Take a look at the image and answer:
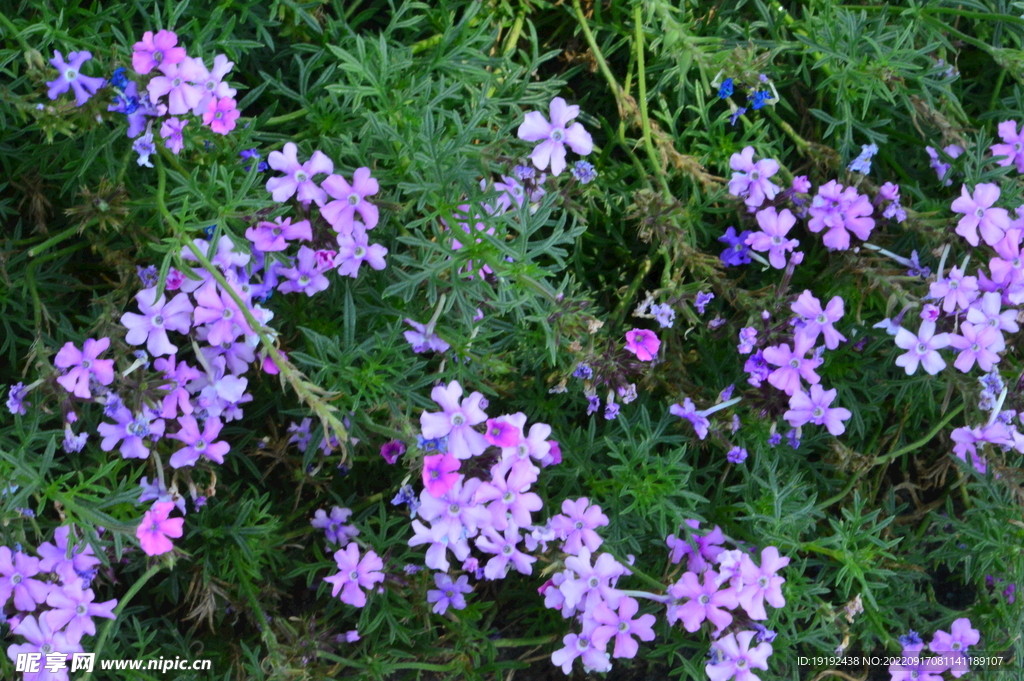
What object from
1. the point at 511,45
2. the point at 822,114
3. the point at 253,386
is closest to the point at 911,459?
the point at 822,114

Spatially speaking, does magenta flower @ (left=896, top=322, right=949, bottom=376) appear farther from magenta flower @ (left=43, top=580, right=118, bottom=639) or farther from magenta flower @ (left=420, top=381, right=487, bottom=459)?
magenta flower @ (left=43, top=580, right=118, bottom=639)

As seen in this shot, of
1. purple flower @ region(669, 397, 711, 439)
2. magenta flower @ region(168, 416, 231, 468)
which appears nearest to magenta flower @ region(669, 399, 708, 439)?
purple flower @ region(669, 397, 711, 439)

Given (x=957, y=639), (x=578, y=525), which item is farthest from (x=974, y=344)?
(x=578, y=525)

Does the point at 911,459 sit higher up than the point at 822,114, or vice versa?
the point at 822,114

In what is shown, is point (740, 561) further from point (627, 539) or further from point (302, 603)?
point (302, 603)

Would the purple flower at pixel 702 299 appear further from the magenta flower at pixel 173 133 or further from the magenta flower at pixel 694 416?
the magenta flower at pixel 173 133

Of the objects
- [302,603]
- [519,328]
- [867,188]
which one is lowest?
[302,603]

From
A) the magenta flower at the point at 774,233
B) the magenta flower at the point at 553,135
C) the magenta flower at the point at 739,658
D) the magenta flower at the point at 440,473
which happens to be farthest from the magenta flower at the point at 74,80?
the magenta flower at the point at 739,658
